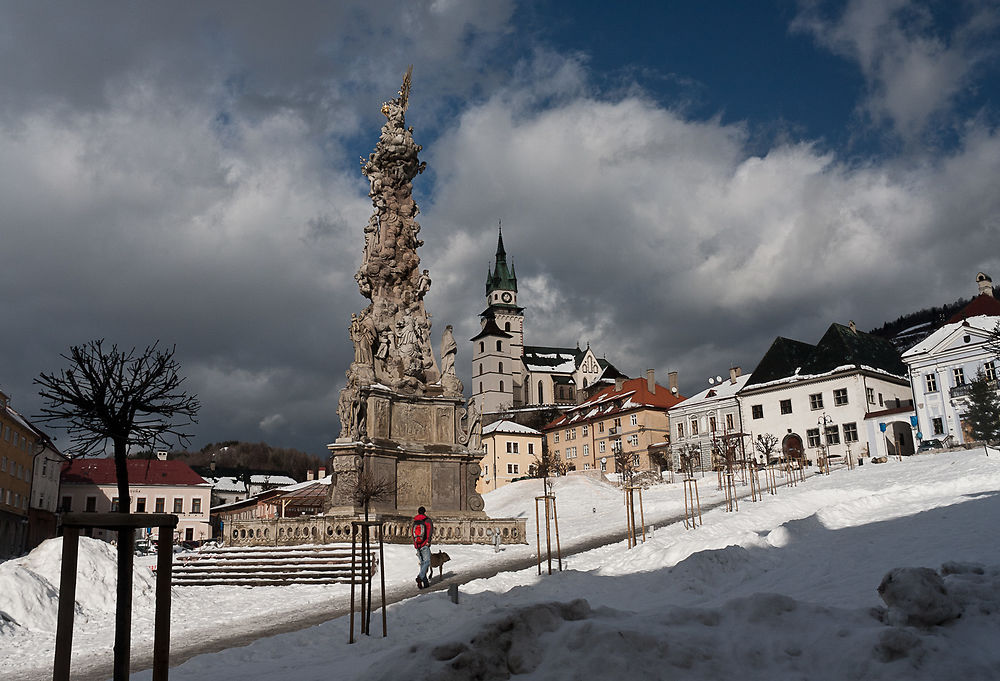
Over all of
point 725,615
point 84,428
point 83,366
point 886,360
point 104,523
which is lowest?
point 725,615

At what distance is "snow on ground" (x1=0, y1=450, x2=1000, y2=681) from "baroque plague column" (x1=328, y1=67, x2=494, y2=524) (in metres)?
4.57

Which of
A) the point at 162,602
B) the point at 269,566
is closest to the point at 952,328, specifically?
the point at 269,566

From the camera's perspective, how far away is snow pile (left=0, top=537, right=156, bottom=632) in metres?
15.8

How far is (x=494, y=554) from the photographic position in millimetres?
25969

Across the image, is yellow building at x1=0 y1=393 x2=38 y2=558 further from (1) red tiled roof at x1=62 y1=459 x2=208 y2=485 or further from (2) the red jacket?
(2) the red jacket

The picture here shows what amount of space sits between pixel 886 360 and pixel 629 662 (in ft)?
276

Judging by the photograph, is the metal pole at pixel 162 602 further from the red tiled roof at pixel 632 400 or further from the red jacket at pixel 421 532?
the red tiled roof at pixel 632 400

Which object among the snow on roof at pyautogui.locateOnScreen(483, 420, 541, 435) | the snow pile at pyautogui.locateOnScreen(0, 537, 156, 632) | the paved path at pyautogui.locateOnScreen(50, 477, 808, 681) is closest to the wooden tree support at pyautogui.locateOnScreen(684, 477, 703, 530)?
the paved path at pyautogui.locateOnScreen(50, 477, 808, 681)

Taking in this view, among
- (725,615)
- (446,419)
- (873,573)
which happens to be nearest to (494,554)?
(446,419)

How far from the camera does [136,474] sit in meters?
84.5

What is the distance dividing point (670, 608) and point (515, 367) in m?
158

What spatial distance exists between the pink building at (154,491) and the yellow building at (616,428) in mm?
39338

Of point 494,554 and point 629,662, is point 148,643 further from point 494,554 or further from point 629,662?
point 494,554

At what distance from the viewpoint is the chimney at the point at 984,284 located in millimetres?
75062
